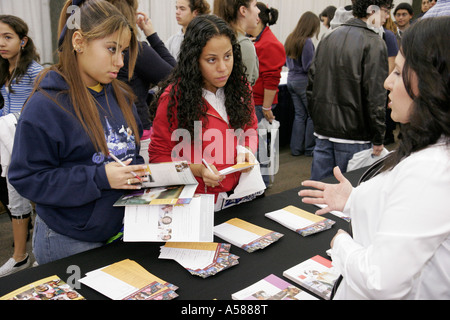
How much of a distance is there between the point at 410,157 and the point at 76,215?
102cm

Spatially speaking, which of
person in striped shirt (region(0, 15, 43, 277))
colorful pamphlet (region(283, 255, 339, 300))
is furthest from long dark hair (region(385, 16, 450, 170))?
person in striped shirt (region(0, 15, 43, 277))

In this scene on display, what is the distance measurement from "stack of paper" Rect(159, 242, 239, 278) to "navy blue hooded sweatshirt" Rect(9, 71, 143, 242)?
0.23 metres

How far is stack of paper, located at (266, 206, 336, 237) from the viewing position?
1392 mm

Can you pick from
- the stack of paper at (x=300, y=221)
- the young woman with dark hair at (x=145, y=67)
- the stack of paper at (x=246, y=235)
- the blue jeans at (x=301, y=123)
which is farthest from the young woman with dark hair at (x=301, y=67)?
the stack of paper at (x=246, y=235)

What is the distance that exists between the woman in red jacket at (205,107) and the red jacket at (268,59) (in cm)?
151

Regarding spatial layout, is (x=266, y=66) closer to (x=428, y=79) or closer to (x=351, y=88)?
(x=351, y=88)

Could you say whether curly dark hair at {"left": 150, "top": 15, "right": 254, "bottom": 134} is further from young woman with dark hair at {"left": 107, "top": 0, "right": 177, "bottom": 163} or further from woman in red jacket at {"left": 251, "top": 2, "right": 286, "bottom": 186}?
woman in red jacket at {"left": 251, "top": 2, "right": 286, "bottom": 186}

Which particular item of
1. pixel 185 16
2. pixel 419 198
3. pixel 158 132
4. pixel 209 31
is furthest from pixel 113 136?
pixel 185 16

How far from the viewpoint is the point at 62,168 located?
3.98 ft

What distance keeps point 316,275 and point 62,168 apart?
847 millimetres

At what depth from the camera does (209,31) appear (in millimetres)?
1576

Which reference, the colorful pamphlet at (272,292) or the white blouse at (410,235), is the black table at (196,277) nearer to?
the colorful pamphlet at (272,292)
